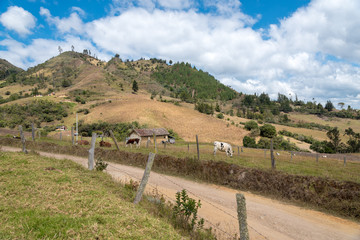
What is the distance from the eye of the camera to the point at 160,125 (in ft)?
228

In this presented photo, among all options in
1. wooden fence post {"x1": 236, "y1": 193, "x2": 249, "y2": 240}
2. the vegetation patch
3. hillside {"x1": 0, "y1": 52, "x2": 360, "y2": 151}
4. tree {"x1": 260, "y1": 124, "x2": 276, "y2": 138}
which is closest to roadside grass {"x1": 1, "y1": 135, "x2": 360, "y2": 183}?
the vegetation patch

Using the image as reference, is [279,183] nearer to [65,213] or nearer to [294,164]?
[65,213]

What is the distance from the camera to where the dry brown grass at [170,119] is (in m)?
68.2

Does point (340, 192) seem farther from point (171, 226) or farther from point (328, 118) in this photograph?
point (328, 118)

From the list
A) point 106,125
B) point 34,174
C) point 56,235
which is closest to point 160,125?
point 106,125

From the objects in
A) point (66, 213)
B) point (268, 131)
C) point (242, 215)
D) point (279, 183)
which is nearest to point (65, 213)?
point (66, 213)

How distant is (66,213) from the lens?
5941mm

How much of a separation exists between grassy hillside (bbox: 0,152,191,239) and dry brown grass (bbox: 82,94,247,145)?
56.7 metres

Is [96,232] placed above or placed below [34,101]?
below

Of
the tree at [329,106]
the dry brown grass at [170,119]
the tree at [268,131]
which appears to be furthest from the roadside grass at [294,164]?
the tree at [329,106]

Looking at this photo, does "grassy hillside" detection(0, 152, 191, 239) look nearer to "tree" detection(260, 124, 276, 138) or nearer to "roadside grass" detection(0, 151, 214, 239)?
"roadside grass" detection(0, 151, 214, 239)

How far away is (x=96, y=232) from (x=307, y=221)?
8063 mm

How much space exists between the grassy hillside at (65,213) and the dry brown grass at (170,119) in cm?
5666

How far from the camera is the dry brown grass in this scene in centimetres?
6819
